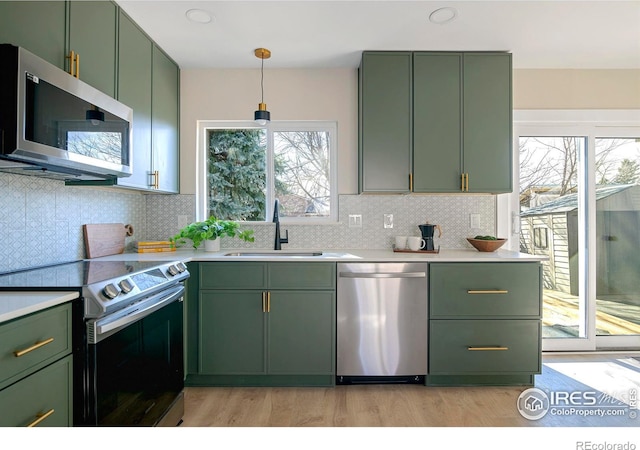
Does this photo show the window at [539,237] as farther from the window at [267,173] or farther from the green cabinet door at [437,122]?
the window at [267,173]

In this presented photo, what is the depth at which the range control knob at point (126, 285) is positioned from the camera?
1.46 metres

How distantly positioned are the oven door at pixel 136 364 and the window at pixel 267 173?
1.19 metres

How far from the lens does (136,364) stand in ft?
5.09

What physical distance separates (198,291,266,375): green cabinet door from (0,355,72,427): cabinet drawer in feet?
3.71

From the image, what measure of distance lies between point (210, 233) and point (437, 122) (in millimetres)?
1889

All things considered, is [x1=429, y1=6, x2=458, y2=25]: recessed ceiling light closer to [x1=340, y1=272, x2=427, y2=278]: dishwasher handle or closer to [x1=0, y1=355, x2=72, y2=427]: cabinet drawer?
[x1=340, y1=272, x2=427, y2=278]: dishwasher handle

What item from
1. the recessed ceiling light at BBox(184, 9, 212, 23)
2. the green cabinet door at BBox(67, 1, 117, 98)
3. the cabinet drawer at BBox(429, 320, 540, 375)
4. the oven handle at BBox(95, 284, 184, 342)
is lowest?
the cabinet drawer at BBox(429, 320, 540, 375)

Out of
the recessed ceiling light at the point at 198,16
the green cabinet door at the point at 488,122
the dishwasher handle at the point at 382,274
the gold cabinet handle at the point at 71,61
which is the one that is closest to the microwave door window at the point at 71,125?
the gold cabinet handle at the point at 71,61

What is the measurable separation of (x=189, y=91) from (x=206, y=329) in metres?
1.95

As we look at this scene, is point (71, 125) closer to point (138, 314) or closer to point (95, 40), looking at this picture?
point (95, 40)

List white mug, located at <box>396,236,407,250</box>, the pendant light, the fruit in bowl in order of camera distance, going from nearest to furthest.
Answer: the pendant light
the fruit in bowl
white mug, located at <box>396,236,407,250</box>

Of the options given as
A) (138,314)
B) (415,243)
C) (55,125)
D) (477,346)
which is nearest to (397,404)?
(477,346)

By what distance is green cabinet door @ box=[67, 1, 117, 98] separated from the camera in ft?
5.69

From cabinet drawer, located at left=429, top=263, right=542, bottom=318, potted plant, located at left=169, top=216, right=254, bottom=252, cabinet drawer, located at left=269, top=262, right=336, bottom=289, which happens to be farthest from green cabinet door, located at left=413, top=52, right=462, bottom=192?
potted plant, located at left=169, top=216, right=254, bottom=252
